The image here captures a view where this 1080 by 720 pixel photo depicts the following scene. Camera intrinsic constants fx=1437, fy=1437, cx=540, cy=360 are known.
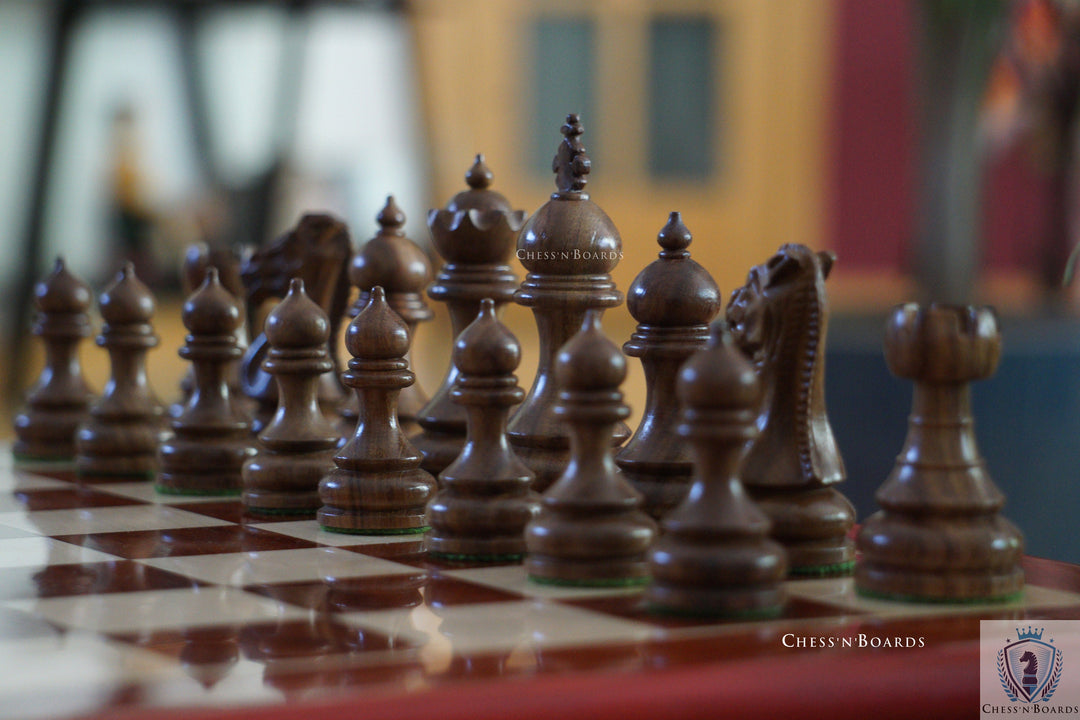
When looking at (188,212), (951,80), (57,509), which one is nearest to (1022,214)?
(951,80)

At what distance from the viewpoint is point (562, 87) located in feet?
23.5

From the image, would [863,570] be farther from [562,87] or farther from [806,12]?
[806,12]

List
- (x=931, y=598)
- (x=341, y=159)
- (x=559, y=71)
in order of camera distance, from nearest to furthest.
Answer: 1. (x=931, y=598)
2. (x=341, y=159)
3. (x=559, y=71)

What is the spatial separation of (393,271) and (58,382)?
515 millimetres

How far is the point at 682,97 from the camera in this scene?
7320mm

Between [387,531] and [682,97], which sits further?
[682,97]

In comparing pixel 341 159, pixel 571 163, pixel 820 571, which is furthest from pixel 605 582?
pixel 341 159

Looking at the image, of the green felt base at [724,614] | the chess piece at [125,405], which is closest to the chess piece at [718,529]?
the green felt base at [724,614]

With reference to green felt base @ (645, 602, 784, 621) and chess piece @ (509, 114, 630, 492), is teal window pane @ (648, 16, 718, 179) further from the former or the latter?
green felt base @ (645, 602, 784, 621)

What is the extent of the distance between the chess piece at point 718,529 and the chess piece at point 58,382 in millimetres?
983

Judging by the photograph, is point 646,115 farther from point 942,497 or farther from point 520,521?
point 942,497

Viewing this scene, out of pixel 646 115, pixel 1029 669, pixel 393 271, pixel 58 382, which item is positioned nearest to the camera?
pixel 1029 669

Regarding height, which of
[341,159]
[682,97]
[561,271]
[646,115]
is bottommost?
[561,271]

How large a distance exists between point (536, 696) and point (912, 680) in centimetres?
20
